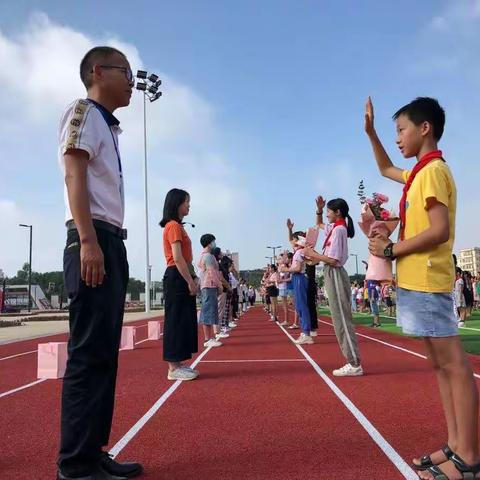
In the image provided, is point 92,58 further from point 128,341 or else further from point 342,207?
point 128,341

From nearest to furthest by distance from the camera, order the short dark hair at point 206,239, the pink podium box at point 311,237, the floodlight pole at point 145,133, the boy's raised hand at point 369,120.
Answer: the boy's raised hand at point 369,120
the pink podium box at point 311,237
the short dark hair at point 206,239
the floodlight pole at point 145,133

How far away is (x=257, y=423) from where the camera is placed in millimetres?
3379

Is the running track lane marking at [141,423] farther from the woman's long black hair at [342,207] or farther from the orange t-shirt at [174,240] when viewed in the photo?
the woman's long black hair at [342,207]

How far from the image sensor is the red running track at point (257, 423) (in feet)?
8.39

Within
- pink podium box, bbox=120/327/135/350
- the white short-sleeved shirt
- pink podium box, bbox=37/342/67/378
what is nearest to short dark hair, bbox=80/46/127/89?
the white short-sleeved shirt

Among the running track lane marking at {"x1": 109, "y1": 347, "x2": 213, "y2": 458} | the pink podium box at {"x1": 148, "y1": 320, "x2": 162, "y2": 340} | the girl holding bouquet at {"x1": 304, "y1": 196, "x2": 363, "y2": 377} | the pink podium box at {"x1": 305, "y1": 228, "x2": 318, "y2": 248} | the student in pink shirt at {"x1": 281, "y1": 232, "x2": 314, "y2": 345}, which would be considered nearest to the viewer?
the running track lane marking at {"x1": 109, "y1": 347, "x2": 213, "y2": 458}

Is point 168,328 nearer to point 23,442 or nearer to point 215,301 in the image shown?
point 23,442

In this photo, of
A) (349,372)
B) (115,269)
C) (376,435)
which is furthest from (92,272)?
(349,372)

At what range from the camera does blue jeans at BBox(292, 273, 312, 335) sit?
9071 mm

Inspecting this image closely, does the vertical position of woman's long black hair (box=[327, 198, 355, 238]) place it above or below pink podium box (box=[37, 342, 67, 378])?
above

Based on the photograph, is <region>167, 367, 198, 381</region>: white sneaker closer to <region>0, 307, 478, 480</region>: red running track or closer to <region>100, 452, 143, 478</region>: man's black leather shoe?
<region>0, 307, 478, 480</region>: red running track

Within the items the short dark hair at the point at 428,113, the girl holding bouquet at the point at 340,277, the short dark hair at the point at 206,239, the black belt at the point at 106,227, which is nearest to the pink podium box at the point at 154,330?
the short dark hair at the point at 206,239

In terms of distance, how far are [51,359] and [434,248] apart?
4.91 meters

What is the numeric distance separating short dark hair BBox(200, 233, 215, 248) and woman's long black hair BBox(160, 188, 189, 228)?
3.22 meters
